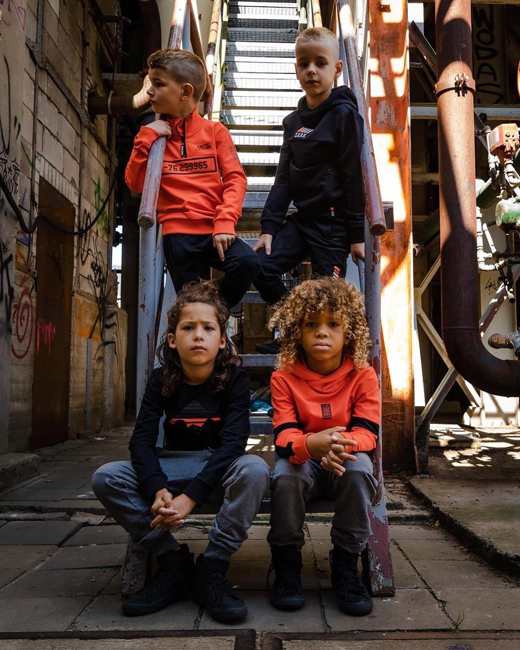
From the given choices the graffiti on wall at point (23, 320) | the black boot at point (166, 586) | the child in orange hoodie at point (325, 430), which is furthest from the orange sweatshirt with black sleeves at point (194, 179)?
the graffiti on wall at point (23, 320)

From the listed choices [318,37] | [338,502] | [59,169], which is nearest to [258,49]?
[59,169]

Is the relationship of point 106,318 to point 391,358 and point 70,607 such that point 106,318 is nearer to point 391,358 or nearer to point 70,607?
point 391,358

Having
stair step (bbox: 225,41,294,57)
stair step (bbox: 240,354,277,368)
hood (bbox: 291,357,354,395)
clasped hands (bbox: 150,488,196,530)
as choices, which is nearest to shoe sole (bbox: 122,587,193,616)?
clasped hands (bbox: 150,488,196,530)

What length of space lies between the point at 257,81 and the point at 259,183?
2095 mm

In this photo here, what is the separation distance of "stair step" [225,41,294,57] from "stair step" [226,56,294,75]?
0.10m

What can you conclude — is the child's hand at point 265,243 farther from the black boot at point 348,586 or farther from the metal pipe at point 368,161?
the black boot at point 348,586

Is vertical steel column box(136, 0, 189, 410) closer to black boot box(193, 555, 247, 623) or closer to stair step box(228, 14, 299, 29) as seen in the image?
black boot box(193, 555, 247, 623)

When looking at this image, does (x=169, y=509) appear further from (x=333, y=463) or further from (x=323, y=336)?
(x=323, y=336)

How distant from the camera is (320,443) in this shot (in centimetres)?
204

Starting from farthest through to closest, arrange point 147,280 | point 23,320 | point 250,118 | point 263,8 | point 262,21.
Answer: point 263,8, point 262,21, point 250,118, point 23,320, point 147,280

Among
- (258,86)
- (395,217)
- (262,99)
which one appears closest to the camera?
(395,217)

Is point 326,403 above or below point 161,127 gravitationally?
below

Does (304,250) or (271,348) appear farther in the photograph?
(304,250)

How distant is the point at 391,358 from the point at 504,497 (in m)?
1.24
